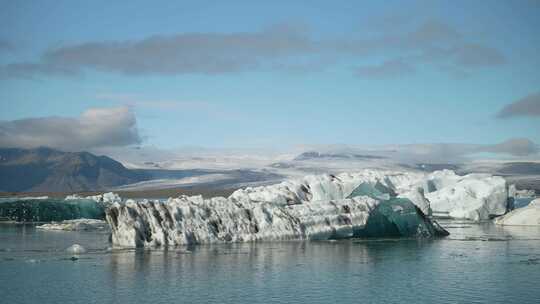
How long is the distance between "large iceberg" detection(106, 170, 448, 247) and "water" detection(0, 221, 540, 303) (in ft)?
4.75

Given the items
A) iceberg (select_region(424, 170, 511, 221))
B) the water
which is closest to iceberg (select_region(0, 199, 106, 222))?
the water

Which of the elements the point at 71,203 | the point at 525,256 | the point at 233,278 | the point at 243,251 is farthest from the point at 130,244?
the point at 71,203

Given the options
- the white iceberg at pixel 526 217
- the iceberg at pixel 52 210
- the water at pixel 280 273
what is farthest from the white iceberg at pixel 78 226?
the white iceberg at pixel 526 217

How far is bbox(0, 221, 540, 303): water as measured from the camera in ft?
79.4

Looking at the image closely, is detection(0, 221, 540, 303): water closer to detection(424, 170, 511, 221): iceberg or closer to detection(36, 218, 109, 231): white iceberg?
detection(36, 218, 109, 231): white iceberg

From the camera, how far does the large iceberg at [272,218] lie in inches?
1474

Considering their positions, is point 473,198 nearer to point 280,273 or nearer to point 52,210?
point 52,210

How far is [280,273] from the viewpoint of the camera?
2884cm

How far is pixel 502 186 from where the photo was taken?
70.0 m

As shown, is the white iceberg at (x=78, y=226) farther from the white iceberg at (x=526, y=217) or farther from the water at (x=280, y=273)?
the white iceberg at (x=526, y=217)

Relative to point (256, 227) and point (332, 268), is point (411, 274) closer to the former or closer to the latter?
point (332, 268)

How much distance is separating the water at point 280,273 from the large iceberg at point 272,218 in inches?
57.0

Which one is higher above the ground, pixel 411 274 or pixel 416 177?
pixel 416 177

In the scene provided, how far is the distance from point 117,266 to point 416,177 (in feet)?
160
